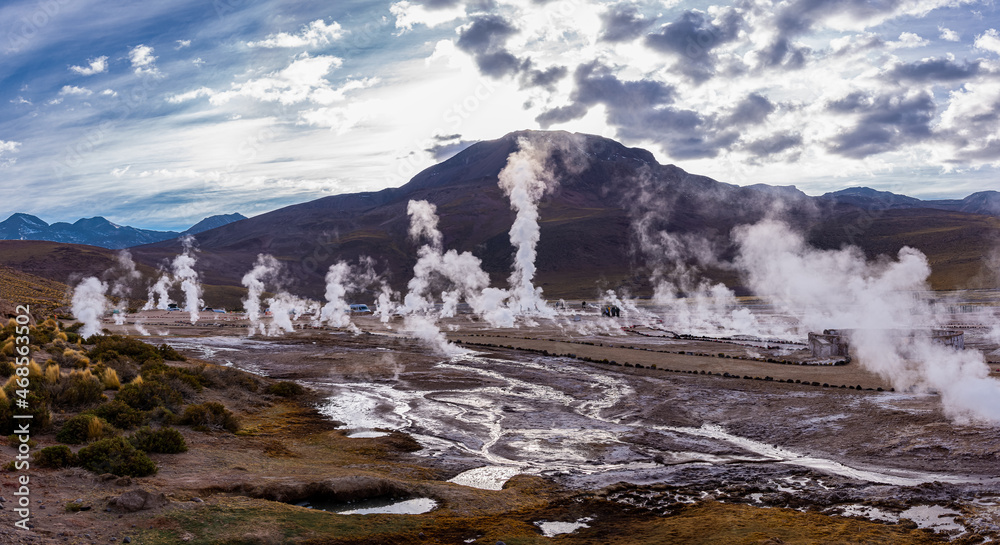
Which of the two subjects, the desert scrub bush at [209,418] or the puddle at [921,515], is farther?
the desert scrub bush at [209,418]

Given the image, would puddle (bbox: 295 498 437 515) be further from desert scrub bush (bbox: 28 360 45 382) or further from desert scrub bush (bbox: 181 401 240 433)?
desert scrub bush (bbox: 28 360 45 382)

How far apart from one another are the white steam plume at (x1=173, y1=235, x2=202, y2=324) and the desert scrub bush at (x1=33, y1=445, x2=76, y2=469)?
7721 cm

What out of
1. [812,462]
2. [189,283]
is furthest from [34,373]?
[189,283]

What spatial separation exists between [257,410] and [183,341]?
3853 cm

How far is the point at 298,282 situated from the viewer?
592 ft

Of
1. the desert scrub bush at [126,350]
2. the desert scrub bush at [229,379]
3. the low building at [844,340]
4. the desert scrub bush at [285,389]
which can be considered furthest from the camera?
the low building at [844,340]

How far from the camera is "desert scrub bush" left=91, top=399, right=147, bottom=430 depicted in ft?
62.0

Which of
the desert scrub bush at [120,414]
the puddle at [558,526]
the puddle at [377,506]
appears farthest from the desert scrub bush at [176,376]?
the puddle at [558,526]

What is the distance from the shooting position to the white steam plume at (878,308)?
28.7 metres

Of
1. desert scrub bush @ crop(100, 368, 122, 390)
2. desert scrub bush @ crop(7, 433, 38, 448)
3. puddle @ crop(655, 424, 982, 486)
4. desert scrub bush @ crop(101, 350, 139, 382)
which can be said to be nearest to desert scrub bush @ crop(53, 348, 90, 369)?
desert scrub bush @ crop(101, 350, 139, 382)

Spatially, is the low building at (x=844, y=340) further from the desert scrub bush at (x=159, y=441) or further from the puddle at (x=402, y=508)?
the desert scrub bush at (x=159, y=441)

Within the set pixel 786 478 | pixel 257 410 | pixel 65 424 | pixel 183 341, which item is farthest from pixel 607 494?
pixel 183 341

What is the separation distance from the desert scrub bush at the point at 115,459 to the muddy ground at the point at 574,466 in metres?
0.37

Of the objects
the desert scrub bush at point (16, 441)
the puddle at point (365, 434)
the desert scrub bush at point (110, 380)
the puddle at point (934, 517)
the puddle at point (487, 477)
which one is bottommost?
the puddle at point (934, 517)
